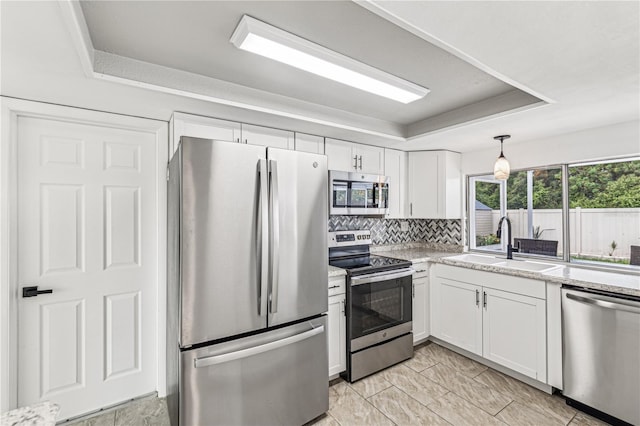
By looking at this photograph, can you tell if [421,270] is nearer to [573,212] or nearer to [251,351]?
[573,212]

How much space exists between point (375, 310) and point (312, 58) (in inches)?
81.7

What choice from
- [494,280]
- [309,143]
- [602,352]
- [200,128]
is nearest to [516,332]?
[494,280]

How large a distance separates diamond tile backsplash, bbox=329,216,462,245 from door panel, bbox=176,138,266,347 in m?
1.57

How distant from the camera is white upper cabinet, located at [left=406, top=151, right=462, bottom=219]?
3545 mm

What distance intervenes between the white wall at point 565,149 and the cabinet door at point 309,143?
1.85 meters

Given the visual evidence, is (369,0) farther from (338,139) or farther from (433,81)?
(338,139)

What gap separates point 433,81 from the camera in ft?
7.06

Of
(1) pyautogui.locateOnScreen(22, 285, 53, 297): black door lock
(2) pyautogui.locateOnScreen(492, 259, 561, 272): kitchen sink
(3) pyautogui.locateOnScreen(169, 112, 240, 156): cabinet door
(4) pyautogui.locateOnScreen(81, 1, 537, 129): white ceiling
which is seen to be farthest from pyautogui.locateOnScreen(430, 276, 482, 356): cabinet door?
(1) pyautogui.locateOnScreen(22, 285, 53, 297): black door lock

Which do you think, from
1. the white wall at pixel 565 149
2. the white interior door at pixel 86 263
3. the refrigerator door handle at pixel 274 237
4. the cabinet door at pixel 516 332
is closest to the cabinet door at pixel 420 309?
the cabinet door at pixel 516 332

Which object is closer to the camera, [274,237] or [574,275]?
[274,237]

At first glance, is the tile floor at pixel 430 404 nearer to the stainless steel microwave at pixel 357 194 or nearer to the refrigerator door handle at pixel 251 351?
the refrigerator door handle at pixel 251 351

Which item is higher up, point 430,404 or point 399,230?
point 399,230

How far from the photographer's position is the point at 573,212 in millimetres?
2934

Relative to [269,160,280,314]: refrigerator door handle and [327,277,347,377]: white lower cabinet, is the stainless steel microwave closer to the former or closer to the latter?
[327,277,347,377]: white lower cabinet
